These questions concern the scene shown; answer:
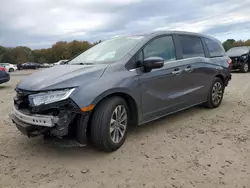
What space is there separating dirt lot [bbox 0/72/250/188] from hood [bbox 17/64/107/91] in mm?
934

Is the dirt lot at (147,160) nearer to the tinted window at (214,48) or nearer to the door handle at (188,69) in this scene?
the door handle at (188,69)

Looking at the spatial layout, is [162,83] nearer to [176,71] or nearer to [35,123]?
[176,71]

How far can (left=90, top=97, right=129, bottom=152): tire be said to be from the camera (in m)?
3.39

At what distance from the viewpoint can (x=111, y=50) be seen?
437 centimetres

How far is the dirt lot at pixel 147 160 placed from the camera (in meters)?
2.92

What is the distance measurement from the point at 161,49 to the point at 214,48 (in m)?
2.00

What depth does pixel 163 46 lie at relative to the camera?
→ 4.55 m

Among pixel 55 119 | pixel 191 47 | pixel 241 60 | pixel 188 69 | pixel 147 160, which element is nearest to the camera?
pixel 55 119

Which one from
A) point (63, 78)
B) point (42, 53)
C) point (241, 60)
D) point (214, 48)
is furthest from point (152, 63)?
point (42, 53)

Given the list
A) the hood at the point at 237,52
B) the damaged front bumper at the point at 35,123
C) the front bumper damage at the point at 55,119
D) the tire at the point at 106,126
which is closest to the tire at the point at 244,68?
the hood at the point at 237,52

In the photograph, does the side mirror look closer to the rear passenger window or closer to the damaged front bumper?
the rear passenger window

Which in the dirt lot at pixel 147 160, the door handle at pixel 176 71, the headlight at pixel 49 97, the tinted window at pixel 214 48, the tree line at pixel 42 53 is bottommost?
the dirt lot at pixel 147 160

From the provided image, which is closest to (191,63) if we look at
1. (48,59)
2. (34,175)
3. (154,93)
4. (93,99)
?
(154,93)

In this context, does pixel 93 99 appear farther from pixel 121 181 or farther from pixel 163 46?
pixel 163 46
